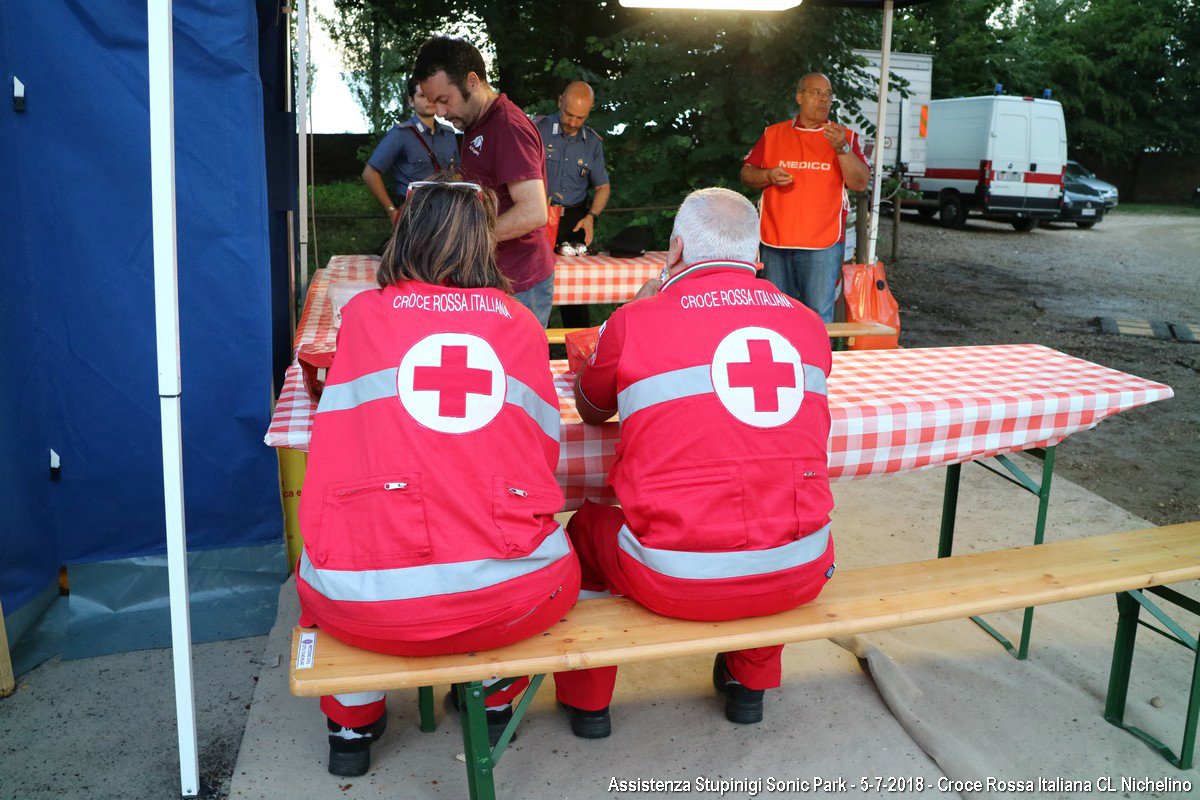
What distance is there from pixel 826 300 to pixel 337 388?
3.88 meters

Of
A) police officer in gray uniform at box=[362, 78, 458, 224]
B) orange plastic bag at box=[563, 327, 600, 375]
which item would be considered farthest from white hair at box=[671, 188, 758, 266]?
police officer in gray uniform at box=[362, 78, 458, 224]

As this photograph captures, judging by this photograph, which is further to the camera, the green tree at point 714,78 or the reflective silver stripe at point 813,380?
the green tree at point 714,78

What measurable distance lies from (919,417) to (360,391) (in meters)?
1.58

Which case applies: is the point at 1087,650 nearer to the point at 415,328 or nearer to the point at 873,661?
the point at 873,661

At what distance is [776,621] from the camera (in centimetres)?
224

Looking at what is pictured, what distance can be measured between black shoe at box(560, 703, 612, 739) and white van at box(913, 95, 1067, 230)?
15.4 metres

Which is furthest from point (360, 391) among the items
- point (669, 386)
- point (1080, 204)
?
point (1080, 204)

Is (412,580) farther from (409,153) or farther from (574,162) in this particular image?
(574,162)

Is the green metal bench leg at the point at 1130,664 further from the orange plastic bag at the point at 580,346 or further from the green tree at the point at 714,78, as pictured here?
the green tree at the point at 714,78

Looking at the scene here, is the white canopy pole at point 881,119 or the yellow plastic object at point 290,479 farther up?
the white canopy pole at point 881,119

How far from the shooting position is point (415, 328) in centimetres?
196

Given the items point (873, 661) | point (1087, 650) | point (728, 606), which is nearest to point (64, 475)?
point (728, 606)

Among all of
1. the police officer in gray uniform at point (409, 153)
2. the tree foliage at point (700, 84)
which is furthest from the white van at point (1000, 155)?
the police officer in gray uniform at point (409, 153)

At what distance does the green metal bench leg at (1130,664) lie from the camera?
8.55 feet
